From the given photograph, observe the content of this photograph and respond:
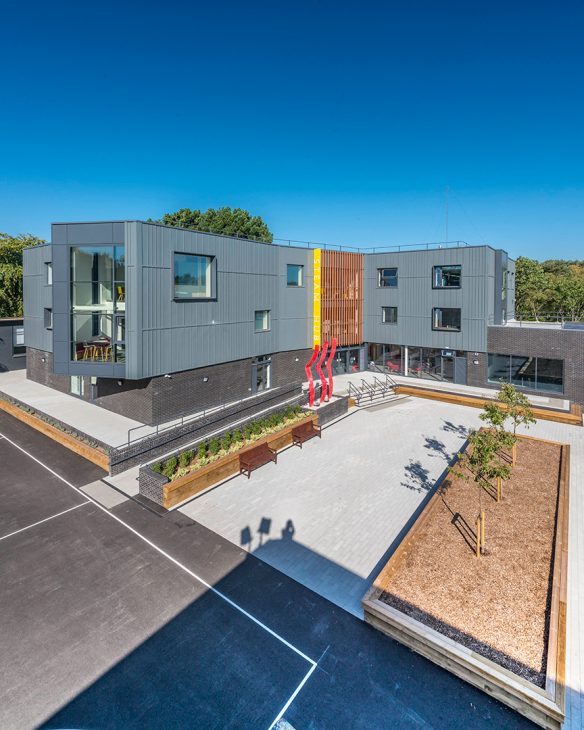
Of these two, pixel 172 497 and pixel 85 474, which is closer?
pixel 172 497

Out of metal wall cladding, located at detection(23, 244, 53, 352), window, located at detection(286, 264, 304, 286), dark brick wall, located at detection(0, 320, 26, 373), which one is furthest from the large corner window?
dark brick wall, located at detection(0, 320, 26, 373)

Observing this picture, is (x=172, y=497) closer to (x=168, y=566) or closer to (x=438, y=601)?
(x=168, y=566)

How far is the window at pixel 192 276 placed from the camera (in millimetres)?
16469

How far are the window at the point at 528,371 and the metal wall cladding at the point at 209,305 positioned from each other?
34.1ft

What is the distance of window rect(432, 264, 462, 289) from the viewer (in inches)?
923

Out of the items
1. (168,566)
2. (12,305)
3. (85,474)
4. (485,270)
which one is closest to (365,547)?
(168,566)

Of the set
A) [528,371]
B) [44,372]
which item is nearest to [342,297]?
[528,371]

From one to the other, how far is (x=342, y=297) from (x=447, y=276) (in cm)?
603

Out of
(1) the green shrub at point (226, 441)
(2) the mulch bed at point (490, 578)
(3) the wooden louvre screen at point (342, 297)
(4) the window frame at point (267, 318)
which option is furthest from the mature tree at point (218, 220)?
(2) the mulch bed at point (490, 578)

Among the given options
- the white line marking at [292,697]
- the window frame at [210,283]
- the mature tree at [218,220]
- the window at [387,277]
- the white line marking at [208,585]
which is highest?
the mature tree at [218,220]

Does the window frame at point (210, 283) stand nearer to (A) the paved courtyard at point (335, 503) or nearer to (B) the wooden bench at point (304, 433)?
(B) the wooden bench at point (304, 433)

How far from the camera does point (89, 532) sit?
9.93 meters

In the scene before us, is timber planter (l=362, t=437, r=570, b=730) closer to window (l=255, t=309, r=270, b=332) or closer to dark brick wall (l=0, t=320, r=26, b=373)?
window (l=255, t=309, r=270, b=332)

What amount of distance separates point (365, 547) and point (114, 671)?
523 centimetres
